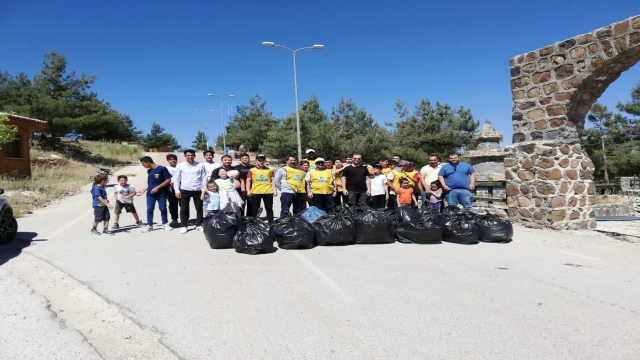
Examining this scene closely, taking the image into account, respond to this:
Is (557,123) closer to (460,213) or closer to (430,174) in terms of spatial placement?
(430,174)

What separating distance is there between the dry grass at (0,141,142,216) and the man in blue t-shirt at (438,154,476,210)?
10878mm

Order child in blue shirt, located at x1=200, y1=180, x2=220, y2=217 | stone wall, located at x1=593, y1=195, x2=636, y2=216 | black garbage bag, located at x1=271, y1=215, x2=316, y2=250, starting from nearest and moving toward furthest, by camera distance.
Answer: black garbage bag, located at x1=271, y1=215, x2=316, y2=250
child in blue shirt, located at x1=200, y1=180, x2=220, y2=217
stone wall, located at x1=593, y1=195, x2=636, y2=216

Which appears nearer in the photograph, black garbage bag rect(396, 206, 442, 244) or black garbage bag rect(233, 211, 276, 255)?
black garbage bag rect(233, 211, 276, 255)

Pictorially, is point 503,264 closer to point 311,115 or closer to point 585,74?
point 585,74

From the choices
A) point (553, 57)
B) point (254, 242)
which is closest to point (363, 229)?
point (254, 242)

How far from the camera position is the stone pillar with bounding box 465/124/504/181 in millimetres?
12164

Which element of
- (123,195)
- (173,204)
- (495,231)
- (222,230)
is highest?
(123,195)

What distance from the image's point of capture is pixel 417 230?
673cm

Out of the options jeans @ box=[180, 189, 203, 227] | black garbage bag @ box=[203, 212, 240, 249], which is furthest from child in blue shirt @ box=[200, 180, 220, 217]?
black garbage bag @ box=[203, 212, 240, 249]

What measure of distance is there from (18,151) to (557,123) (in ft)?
78.1

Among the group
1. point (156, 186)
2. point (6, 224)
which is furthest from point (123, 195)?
point (6, 224)

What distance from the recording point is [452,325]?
3.49m

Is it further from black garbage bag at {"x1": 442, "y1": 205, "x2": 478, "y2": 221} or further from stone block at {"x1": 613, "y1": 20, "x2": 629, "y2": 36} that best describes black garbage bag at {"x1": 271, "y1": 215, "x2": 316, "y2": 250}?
stone block at {"x1": 613, "y1": 20, "x2": 629, "y2": 36}

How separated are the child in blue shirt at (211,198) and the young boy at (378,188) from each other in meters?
3.15
